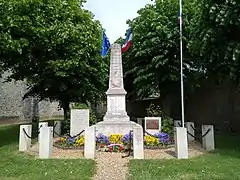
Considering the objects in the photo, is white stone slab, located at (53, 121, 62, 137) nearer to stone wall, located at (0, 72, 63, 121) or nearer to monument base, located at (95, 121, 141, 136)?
monument base, located at (95, 121, 141, 136)

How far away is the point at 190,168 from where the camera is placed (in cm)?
1027

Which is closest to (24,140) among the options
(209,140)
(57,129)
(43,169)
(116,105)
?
(43,169)

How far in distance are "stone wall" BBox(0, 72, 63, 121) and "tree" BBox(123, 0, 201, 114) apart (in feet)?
54.6

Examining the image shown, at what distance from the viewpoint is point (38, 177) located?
9266 millimetres

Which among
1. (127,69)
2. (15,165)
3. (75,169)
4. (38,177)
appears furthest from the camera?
(127,69)

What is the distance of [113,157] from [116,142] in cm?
253

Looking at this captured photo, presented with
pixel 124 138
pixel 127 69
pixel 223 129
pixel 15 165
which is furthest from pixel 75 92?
pixel 15 165

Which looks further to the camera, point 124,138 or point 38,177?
point 124,138

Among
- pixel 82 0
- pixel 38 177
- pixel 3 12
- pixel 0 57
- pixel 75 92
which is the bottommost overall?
pixel 38 177

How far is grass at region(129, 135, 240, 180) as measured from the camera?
9.22 m

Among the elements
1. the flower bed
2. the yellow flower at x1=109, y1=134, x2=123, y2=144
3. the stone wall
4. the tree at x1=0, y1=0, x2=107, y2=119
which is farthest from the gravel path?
the stone wall

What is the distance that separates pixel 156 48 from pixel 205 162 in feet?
39.7

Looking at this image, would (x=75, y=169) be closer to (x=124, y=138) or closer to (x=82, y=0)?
(x=124, y=138)

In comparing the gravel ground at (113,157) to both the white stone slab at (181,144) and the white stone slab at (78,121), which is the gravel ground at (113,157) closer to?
the white stone slab at (181,144)
